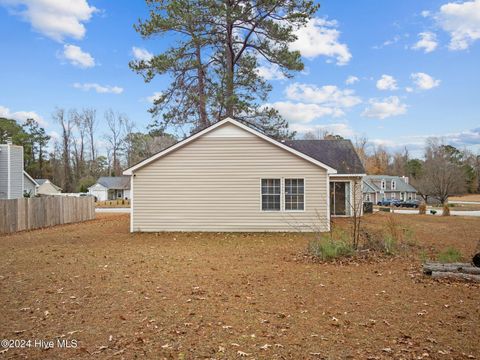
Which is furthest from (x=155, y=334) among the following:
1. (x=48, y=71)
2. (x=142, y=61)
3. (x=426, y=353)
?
(x=48, y=71)

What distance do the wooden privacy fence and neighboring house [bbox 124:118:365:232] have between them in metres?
5.71

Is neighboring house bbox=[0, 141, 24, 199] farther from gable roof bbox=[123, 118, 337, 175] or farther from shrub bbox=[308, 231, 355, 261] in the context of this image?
shrub bbox=[308, 231, 355, 261]

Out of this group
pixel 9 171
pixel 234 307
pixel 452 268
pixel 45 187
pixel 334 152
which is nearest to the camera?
pixel 234 307

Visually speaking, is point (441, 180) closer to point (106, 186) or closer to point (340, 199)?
point (340, 199)

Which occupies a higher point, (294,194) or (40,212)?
(294,194)

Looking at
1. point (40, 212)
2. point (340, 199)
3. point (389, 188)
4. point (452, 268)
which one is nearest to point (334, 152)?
point (340, 199)

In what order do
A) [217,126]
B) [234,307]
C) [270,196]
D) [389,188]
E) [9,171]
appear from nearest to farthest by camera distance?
[234,307], [217,126], [270,196], [9,171], [389,188]

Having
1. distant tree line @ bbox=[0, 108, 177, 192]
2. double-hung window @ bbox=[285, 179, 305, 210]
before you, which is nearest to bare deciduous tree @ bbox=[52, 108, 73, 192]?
distant tree line @ bbox=[0, 108, 177, 192]

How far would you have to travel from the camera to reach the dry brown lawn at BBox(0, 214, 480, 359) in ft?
13.4

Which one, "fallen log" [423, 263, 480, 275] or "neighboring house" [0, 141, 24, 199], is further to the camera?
"neighboring house" [0, 141, 24, 199]

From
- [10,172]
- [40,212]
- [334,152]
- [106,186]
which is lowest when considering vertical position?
[40,212]

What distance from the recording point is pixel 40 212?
17.6 meters

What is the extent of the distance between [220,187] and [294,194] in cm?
311

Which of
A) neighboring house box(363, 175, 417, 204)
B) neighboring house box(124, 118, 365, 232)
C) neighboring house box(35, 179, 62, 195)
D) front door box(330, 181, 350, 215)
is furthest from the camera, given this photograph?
neighboring house box(363, 175, 417, 204)
